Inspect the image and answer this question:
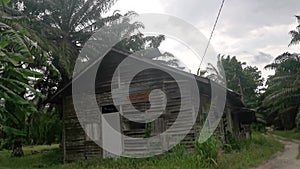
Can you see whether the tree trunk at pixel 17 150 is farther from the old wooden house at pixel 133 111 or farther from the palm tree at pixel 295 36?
the palm tree at pixel 295 36

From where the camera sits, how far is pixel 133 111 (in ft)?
49.4

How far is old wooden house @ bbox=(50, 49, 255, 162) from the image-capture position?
1427cm

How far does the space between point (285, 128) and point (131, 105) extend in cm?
3068

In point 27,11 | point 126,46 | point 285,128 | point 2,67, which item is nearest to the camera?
point 2,67

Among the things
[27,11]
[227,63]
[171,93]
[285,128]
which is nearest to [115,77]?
[171,93]

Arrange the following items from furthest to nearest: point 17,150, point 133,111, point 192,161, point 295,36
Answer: point 295,36
point 17,150
point 133,111
point 192,161

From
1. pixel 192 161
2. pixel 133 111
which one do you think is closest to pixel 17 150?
pixel 133 111

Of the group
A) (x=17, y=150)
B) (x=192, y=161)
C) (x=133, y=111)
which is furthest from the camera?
(x=17, y=150)

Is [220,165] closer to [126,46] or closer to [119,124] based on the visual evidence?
[119,124]

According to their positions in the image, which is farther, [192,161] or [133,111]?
[133,111]

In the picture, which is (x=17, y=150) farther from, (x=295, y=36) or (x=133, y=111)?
(x=295, y=36)

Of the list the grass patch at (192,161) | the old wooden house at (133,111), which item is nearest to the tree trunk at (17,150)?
the grass patch at (192,161)

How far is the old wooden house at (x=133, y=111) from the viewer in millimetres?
14273

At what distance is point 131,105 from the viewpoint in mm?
15133
